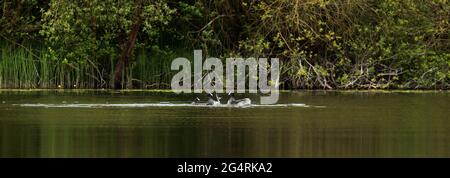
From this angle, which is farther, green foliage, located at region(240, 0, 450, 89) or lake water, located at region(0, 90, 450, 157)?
green foliage, located at region(240, 0, 450, 89)

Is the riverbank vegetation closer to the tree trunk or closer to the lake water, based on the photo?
the tree trunk

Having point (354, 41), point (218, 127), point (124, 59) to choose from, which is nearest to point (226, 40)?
→ point (124, 59)

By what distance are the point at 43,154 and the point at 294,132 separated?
12.6 feet

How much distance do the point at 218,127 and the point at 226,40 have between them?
33.4 ft

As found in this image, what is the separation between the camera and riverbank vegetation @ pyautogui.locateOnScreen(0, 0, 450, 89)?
24.7 meters

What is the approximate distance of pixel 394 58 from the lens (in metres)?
25.5

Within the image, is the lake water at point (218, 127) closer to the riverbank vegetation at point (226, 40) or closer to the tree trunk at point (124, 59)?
the riverbank vegetation at point (226, 40)

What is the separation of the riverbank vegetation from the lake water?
7.05ft

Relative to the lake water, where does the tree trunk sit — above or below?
above

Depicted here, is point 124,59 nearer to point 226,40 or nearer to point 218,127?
point 226,40

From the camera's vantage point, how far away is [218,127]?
16391 millimetres

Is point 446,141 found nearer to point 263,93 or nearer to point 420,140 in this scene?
point 420,140

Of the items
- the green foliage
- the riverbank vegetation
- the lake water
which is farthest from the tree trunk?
the lake water
